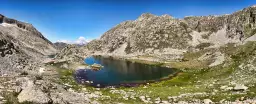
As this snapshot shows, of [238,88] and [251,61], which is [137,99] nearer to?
[238,88]

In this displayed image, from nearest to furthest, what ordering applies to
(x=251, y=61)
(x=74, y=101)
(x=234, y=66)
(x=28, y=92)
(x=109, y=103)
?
(x=28, y=92) < (x=74, y=101) < (x=109, y=103) < (x=251, y=61) < (x=234, y=66)

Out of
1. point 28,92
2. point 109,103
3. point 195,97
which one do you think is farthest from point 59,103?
point 195,97

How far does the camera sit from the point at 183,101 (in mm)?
56375

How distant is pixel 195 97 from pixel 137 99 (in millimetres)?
12201

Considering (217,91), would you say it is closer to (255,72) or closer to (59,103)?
(255,72)

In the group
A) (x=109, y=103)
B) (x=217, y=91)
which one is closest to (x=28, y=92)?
(x=109, y=103)

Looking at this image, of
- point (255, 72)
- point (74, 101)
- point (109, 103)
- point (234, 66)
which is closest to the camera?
point (74, 101)

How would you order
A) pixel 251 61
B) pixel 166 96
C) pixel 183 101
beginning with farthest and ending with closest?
pixel 251 61
pixel 166 96
pixel 183 101

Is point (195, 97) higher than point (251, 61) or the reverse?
the reverse

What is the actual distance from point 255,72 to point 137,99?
35710 mm

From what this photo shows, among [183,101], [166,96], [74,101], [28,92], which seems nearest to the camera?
[28,92]

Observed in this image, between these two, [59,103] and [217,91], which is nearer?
[59,103]

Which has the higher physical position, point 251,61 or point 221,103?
point 251,61

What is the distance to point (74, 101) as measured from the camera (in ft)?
134
